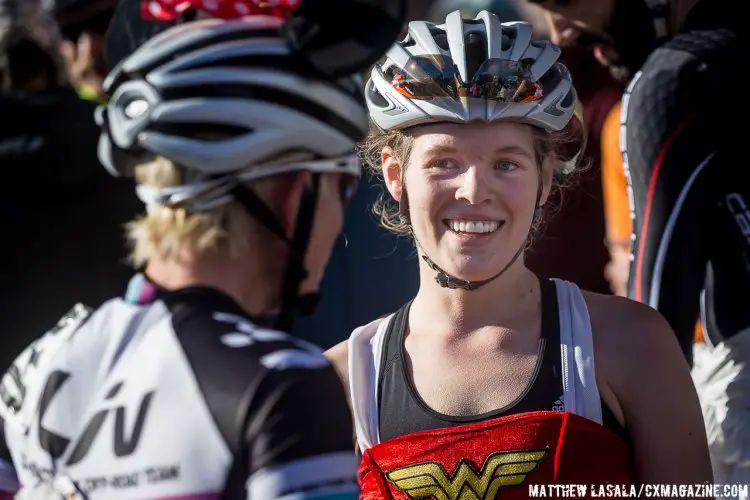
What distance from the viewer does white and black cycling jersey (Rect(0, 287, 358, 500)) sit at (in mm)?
2273

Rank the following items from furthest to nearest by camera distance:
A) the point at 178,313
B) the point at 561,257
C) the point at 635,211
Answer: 1. the point at 561,257
2. the point at 635,211
3. the point at 178,313

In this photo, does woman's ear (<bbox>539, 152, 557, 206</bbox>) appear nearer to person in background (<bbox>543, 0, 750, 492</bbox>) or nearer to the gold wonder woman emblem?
person in background (<bbox>543, 0, 750, 492</bbox>)

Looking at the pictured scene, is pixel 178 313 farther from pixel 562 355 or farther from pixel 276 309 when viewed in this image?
pixel 562 355

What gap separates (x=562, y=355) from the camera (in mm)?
2867

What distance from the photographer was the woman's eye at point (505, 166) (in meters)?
2.99

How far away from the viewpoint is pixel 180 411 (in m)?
2.36

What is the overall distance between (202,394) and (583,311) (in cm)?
103

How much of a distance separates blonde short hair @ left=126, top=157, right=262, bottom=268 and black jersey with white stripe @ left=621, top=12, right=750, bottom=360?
4.28 feet

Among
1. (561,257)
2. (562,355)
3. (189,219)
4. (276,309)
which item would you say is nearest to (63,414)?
(189,219)

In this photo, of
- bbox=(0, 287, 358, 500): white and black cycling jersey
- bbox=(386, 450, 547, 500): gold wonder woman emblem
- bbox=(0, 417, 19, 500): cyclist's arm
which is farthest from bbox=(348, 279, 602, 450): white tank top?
bbox=(0, 417, 19, 500): cyclist's arm

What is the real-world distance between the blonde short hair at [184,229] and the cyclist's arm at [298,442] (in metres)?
0.49

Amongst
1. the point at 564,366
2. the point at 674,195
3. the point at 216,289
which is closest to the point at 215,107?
the point at 216,289

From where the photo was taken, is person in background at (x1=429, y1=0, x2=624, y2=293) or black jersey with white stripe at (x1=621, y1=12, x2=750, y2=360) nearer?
black jersey with white stripe at (x1=621, y1=12, x2=750, y2=360)

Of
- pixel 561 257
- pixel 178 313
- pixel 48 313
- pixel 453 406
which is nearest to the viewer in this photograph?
pixel 178 313
